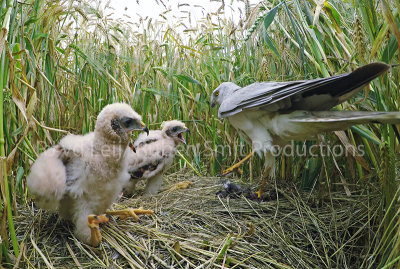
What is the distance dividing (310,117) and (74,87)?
218cm

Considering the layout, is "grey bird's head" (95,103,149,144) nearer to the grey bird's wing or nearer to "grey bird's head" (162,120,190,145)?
the grey bird's wing

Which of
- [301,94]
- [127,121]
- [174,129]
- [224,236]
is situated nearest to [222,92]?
[174,129]

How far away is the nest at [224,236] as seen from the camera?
1827 mm

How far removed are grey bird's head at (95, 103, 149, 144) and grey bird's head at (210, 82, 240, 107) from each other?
114 cm

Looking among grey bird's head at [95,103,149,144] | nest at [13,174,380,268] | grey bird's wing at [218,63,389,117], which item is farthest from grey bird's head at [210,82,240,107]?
grey bird's head at [95,103,149,144]

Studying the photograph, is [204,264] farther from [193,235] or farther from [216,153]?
[216,153]

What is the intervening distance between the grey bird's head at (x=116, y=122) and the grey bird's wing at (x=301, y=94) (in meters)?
0.88

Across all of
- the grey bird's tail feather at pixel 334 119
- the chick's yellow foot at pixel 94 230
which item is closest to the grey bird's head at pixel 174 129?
the grey bird's tail feather at pixel 334 119

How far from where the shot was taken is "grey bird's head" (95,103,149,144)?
6.39ft

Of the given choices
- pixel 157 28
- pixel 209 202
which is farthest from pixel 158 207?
pixel 157 28

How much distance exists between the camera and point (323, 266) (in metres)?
1.95

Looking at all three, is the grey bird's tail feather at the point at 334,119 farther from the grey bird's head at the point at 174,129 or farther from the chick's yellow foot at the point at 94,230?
the chick's yellow foot at the point at 94,230

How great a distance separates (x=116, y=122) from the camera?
197 cm

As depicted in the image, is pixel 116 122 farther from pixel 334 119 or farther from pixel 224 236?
pixel 334 119
